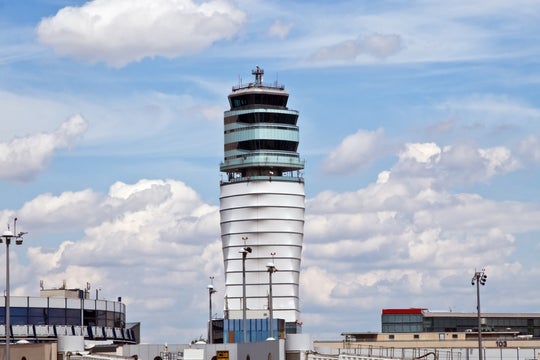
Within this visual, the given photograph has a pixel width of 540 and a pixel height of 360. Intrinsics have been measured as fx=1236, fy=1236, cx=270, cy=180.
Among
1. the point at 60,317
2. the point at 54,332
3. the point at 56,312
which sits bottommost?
the point at 54,332

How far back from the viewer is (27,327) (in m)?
173

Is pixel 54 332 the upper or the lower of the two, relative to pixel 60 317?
lower

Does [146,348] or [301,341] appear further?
[146,348]

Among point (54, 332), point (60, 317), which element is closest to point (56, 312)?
point (60, 317)

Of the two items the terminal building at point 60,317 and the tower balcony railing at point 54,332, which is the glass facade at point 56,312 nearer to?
the terminal building at point 60,317

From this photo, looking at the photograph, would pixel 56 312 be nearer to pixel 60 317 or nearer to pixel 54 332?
pixel 60 317

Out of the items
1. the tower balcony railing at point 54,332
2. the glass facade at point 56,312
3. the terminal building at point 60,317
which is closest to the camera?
the tower balcony railing at point 54,332

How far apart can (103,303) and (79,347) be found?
10881 cm

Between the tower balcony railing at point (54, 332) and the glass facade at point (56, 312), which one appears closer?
the tower balcony railing at point (54, 332)

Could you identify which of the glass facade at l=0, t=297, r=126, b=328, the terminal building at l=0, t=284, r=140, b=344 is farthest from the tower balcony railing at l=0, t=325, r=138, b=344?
the glass facade at l=0, t=297, r=126, b=328

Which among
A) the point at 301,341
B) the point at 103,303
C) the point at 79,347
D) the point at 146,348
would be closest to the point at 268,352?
the point at 301,341

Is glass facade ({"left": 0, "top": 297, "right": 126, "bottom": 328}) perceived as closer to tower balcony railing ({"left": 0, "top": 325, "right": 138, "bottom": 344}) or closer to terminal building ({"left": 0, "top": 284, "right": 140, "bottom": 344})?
terminal building ({"left": 0, "top": 284, "right": 140, "bottom": 344})

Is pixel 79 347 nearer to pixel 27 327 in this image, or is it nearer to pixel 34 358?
pixel 34 358

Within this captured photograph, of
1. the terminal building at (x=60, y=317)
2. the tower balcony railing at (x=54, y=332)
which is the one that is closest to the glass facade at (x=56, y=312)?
the terminal building at (x=60, y=317)
